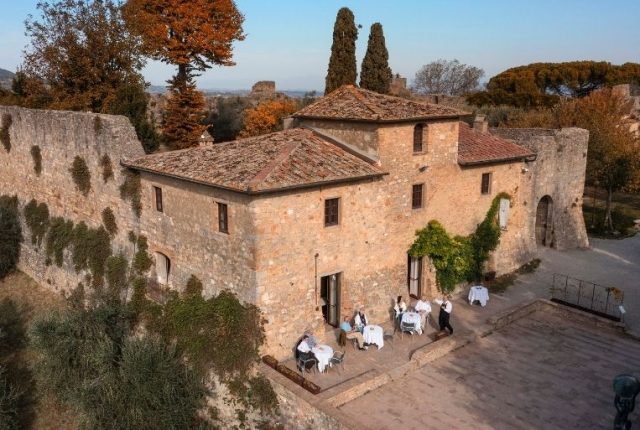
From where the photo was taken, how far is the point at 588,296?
18.8 m

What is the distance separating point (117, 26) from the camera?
24.8m

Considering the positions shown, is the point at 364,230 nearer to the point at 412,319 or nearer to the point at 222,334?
the point at 412,319

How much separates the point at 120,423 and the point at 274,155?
7.88 meters

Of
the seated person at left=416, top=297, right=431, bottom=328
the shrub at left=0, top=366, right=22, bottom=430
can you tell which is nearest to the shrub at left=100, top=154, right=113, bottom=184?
the shrub at left=0, top=366, right=22, bottom=430

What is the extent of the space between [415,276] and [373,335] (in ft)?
13.3

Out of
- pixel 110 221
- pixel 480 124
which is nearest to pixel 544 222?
pixel 480 124

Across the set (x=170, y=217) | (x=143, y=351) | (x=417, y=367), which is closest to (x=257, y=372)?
(x=143, y=351)

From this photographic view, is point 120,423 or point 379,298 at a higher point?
point 379,298

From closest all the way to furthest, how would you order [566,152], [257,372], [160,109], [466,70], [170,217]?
[257,372]
[170,217]
[566,152]
[160,109]
[466,70]

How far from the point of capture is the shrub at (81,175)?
20.2 metres

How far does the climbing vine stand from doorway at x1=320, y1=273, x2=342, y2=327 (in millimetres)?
2971

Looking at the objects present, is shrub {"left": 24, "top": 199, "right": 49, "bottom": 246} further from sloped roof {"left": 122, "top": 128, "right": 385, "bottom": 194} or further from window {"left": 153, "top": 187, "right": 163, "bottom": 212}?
window {"left": 153, "top": 187, "right": 163, "bottom": 212}

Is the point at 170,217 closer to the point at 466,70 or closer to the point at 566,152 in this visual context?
the point at 566,152

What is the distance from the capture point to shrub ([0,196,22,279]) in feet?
80.9
